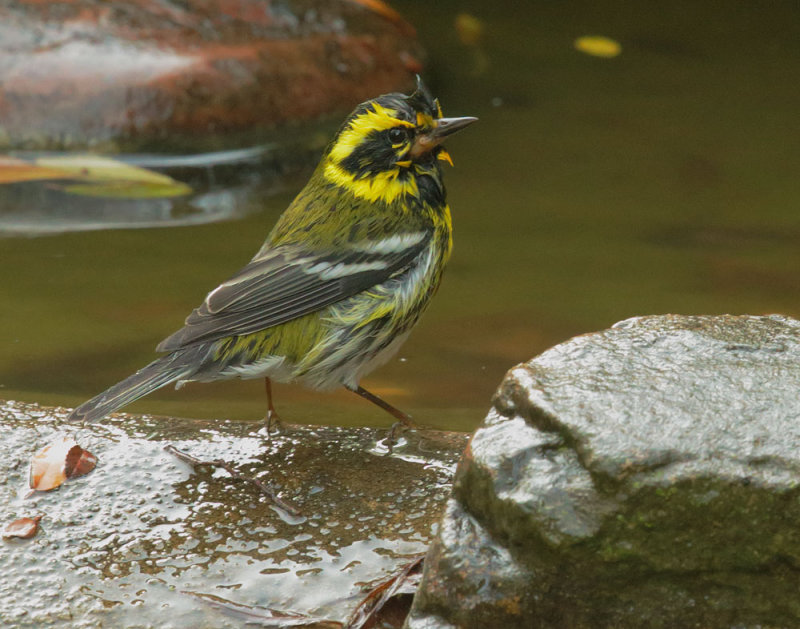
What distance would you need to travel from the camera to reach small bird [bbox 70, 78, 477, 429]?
139 inches

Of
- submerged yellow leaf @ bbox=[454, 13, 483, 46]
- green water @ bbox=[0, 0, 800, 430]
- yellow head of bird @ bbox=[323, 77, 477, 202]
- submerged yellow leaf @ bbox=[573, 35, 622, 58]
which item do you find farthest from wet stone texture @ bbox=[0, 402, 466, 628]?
submerged yellow leaf @ bbox=[454, 13, 483, 46]

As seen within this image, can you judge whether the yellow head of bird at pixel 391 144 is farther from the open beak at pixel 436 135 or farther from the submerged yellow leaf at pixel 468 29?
the submerged yellow leaf at pixel 468 29

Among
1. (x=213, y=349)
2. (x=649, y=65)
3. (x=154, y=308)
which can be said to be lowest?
(x=154, y=308)

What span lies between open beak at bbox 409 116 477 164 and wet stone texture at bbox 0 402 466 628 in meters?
0.99

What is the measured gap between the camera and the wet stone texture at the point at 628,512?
86.8 inches

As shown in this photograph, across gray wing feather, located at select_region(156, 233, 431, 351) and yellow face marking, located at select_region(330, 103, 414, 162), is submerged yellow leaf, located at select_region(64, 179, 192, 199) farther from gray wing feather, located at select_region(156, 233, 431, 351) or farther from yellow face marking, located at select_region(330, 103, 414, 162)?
gray wing feather, located at select_region(156, 233, 431, 351)

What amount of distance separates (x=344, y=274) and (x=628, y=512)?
5.45 feet

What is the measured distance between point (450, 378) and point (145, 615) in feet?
7.23

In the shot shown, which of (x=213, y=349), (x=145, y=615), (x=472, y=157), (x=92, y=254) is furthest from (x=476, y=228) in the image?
(x=145, y=615)

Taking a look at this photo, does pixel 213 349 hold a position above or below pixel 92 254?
above

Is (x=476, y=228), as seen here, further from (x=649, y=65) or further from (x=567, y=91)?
(x=649, y=65)

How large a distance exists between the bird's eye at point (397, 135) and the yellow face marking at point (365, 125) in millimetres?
20

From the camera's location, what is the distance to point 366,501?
3053mm

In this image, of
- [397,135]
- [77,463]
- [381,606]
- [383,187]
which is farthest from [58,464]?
[397,135]
